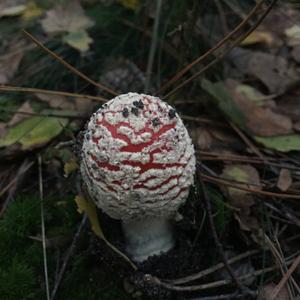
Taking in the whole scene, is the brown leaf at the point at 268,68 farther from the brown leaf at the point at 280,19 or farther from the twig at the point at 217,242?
the twig at the point at 217,242

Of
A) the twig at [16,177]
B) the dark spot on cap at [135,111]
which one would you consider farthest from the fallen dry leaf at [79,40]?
the dark spot on cap at [135,111]

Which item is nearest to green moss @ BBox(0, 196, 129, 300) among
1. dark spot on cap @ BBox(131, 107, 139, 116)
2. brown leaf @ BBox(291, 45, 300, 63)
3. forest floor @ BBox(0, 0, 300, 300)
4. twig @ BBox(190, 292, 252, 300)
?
forest floor @ BBox(0, 0, 300, 300)

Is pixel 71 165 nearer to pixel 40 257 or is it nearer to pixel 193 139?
pixel 40 257

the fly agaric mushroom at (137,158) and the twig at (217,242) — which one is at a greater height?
the fly agaric mushroom at (137,158)

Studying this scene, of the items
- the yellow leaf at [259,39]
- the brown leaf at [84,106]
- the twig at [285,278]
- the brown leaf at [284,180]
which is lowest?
the brown leaf at [84,106]

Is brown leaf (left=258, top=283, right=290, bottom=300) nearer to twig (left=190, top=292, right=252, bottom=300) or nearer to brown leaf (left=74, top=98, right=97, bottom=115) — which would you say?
twig (left=190, top=292, right=252, bottom=300)

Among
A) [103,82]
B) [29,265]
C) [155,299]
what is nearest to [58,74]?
[103,82]

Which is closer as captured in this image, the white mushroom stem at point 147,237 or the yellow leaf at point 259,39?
the white mushroom stem at point 147,237
